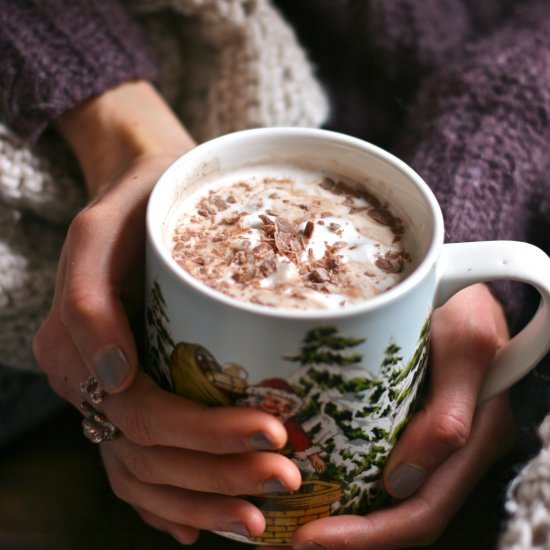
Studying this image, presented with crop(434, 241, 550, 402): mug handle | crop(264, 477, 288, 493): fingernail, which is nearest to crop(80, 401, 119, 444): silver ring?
crop(264, 477, 288, 493): fingernail

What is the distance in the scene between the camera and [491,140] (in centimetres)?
66

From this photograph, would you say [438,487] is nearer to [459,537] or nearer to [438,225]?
[459,537]

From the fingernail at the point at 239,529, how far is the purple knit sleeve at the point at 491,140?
25 centimetres

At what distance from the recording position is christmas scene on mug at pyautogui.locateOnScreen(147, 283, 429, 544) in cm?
42

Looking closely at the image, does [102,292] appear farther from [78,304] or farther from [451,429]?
[451,429]

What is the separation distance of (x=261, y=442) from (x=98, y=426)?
141mm

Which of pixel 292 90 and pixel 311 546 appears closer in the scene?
pixel 311 546

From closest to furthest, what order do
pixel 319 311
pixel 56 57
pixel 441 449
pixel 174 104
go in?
pixel 319 311 → pixel 441 449 → pixel 56 57 → pixel 174 104

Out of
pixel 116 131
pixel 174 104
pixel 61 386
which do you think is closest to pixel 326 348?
pixel 61 386

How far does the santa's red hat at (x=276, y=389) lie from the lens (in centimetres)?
42

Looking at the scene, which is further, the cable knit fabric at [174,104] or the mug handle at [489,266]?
the cable knit fabric at [174,104]

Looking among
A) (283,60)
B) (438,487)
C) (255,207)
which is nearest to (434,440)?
(438,487)

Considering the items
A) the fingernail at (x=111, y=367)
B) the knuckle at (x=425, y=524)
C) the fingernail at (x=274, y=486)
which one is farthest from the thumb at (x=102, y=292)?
the knuckle at (x=425, y=524)

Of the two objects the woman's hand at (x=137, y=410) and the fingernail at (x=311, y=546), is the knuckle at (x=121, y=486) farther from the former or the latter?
the fingernail at (x=311, y=546)
